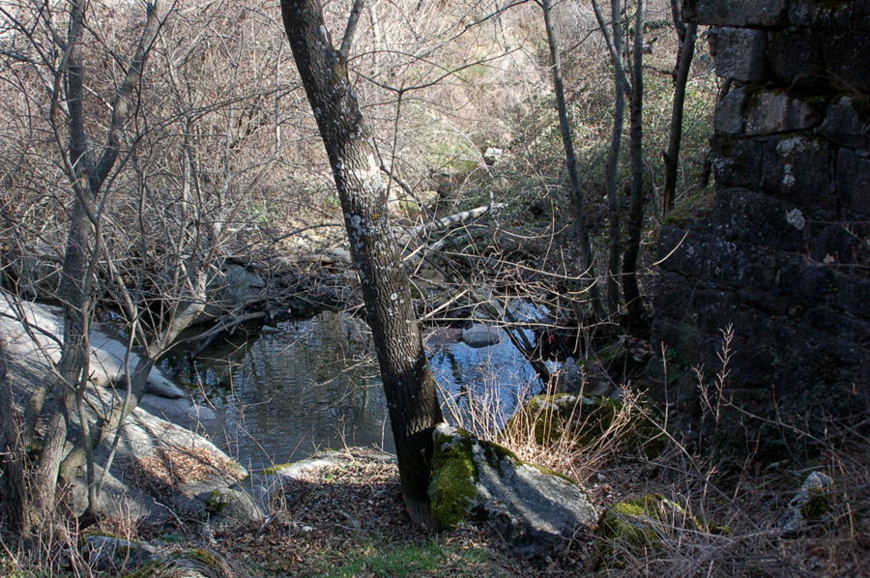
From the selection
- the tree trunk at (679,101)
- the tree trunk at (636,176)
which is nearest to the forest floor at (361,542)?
the tree trunk at (636,176)

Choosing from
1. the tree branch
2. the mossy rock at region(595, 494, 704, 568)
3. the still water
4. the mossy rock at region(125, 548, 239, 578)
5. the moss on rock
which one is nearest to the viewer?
the mossy rock at region(125, 548, 239, 578)

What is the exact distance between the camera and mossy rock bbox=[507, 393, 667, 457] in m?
5.90

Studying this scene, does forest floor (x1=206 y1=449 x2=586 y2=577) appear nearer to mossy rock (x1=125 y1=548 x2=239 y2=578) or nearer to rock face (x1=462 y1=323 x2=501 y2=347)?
mossy rock (x1=125 y1=548 x2=239 y2=578)

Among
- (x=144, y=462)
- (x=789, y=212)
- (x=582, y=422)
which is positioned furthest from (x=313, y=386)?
(x=789, y=212)

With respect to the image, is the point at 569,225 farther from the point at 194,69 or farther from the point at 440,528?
the point at 440,528

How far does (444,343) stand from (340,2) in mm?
5615

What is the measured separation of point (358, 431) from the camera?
9000 mm

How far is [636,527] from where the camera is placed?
3.89 metres

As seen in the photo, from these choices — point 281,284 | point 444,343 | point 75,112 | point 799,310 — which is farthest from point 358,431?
point 799,310

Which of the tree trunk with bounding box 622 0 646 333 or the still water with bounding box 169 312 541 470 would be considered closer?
the tree trunk with bounding box 622 0 646 333

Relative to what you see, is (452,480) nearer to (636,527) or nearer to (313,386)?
(636,527)

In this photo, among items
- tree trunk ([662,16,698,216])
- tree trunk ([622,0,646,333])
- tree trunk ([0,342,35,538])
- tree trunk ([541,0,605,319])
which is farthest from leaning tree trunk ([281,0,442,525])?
tree trunk ([662,16,698,216])

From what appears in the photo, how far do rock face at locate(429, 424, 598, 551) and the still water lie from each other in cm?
174

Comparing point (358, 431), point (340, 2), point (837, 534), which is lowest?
point (358, 431)
